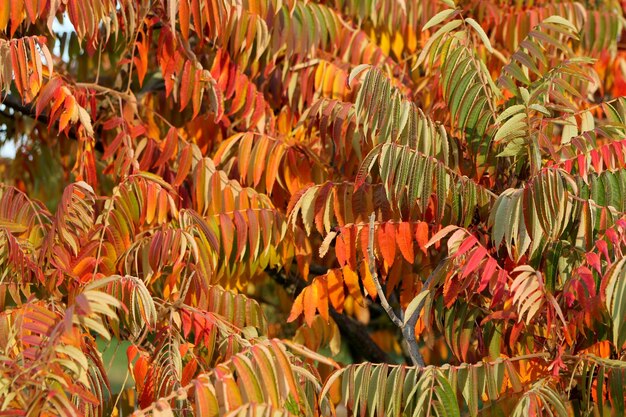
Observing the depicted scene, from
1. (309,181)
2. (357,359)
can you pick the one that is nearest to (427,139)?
(309,181)

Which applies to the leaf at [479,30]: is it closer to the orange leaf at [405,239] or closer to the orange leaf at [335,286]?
the orange leaf at [405,239]

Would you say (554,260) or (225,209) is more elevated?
(225,209)

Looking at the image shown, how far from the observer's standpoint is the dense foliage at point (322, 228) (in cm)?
246

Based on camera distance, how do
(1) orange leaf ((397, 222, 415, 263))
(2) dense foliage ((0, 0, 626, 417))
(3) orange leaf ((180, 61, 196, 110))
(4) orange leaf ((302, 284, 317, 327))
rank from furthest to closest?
1. (3) orange leaf ((180, 61, 196, 110))
2. (4) orange leaf ((302, 284, 317, 327))
3. (1) orange leaf ((397, 222, 415, 263))
4. (2) dense foliage ((0, 0, 626, 417))

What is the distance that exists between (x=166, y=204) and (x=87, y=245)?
285 mm

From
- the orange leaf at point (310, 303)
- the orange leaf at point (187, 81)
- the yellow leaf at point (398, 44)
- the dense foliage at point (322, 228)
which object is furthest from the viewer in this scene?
the yellow leaf at point (398, 44)

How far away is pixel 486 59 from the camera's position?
4.15 meters

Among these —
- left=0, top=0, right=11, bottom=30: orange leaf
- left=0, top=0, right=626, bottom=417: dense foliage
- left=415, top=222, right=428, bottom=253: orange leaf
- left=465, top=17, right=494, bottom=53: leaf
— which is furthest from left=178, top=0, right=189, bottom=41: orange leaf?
left=415, top=222, right=428, bottom=253: orange leaf

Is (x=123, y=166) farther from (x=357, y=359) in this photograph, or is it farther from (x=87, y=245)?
(x=357, y=359)

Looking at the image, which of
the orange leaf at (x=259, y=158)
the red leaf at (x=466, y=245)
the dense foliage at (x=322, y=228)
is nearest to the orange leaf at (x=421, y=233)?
the dense foliage at (x=322, y=228)

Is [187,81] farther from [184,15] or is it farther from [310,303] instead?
[310,303]

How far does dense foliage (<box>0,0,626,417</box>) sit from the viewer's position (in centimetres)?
246

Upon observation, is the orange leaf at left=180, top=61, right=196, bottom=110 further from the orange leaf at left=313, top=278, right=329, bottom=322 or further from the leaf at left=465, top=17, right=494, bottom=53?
the leaf at left=465, top=17, right=494, bottom=53

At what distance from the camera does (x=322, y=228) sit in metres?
3.16
